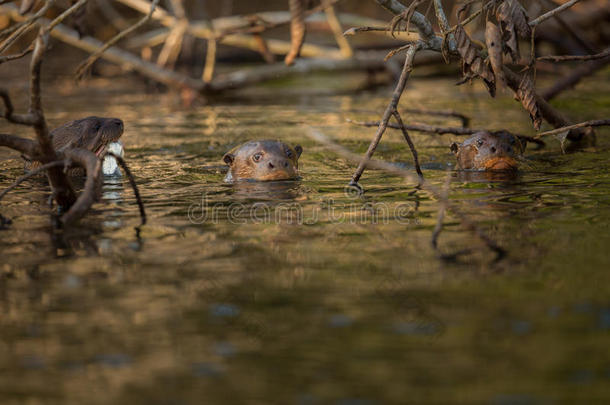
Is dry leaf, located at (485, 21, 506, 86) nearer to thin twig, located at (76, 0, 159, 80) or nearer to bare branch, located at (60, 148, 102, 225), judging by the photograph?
thin twig, located at (76, 0, 159, 80)

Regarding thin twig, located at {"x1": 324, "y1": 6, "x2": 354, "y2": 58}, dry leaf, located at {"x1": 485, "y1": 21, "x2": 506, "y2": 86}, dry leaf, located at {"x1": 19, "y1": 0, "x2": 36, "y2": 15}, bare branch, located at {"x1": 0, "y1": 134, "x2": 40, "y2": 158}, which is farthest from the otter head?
thin twig, located at {"x1": 324, "y1": 6, "x2": 354, "y2": 58}

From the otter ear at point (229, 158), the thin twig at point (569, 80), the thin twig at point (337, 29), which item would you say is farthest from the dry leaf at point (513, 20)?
the thin twig at point (337, 29)

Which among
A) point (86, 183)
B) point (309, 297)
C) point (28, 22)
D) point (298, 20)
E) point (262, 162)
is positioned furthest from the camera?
point (262, 162)

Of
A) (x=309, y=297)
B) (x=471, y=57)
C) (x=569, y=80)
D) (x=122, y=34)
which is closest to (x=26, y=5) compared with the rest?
(x=122, y=34)

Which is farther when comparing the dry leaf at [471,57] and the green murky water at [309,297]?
the dry leaf at [471,57]

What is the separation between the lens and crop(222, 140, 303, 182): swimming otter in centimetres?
743

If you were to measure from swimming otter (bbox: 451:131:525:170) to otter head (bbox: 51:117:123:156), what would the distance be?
3.16m

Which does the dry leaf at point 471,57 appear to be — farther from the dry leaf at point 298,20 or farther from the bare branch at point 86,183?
the bare branch at point 86,183

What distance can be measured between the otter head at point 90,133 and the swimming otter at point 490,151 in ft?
10.4

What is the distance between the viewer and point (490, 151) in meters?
7.57

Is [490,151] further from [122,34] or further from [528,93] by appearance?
[122,34]

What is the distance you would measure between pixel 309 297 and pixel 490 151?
3833mm

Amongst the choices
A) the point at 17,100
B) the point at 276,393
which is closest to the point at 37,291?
Result: the point at 276,393

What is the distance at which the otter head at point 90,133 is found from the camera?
7.88m
